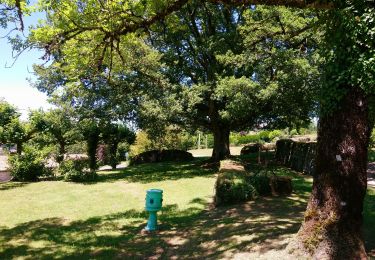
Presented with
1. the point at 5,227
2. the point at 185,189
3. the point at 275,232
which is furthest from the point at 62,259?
the point at 185,189

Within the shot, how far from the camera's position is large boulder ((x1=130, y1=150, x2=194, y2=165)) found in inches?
1310

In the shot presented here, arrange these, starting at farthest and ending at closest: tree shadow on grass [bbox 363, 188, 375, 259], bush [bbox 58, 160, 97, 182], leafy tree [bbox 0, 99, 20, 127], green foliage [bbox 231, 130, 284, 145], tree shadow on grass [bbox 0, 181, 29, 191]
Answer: green foliage [bbox 231, 130, 284, 145] < leafy tree [bbox 0, 99, 20, 127] < bush [bbox 58, 160, 97, 182] < tree shadow on grass [bbox 0, 181, 29, 191] < tree shadow on grass [bbox 363, 188, 375, 259]

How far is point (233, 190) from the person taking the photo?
39.7ft

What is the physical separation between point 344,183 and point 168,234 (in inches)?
197

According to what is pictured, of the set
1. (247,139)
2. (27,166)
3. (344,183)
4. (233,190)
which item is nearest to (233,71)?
(233,190)

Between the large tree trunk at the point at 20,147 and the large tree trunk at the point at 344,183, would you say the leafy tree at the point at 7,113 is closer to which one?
the large tree trunk at the point at 20,147

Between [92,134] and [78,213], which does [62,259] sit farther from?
[92,134]

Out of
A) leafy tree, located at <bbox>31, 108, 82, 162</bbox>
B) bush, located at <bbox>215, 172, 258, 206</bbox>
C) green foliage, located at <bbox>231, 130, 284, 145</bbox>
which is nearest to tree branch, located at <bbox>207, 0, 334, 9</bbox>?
bush, located at <bbox>215, 172, 258, 206</bbox>

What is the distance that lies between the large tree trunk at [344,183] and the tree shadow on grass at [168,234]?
107 centimetres

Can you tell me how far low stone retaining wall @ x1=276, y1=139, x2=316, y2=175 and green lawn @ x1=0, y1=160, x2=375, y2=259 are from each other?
2.24 metres

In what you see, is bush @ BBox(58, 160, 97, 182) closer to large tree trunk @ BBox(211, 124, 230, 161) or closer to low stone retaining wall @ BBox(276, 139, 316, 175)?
large tree trunk @ BBox(211, 124, 230, 161)

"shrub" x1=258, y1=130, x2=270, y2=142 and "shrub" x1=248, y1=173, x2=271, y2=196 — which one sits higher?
"shrub" x1=258, y1=130, x2=270, y2=142

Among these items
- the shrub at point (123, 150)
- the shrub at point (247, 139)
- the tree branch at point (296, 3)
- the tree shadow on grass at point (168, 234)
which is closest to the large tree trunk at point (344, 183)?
the tree shadow on grass at point (168, 234)

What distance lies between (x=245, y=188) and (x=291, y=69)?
8156 millimetres
